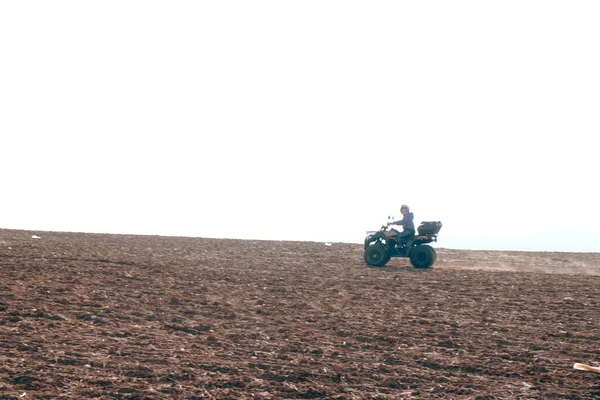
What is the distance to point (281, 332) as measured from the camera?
400 inches

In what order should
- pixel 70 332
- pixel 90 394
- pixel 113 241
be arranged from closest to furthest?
pixel 90 394 < pixel 70 332 < pixel 113 241

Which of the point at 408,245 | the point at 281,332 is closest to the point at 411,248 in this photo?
the point at 408,245

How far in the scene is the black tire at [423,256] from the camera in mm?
20844

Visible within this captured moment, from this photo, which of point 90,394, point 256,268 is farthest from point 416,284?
point 90,394

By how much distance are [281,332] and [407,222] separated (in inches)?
451

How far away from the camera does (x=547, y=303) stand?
14094 millimetres

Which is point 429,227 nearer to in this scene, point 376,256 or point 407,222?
point 407,222

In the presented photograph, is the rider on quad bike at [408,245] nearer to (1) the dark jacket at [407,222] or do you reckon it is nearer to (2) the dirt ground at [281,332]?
(1) the dark jacket at [407,222]

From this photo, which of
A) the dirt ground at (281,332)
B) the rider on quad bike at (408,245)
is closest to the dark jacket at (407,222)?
the rider on quad bike at (408,245)

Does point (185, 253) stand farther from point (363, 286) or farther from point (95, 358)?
point (95, 358)

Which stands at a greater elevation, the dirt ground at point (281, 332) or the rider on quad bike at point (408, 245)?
the rider on quad bike at point (408, 245)

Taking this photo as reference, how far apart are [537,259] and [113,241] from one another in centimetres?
1612

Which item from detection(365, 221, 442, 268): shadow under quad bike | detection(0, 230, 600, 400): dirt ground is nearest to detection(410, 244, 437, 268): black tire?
detection(365, 221, 442, 268): shadow under quad bike

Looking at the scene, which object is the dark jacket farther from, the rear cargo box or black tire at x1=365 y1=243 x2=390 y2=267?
black tire at x1=365 y1=243 x2=390 y2=267
